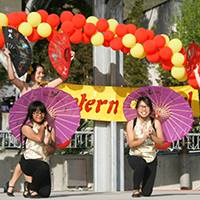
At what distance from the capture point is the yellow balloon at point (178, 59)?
8.44m

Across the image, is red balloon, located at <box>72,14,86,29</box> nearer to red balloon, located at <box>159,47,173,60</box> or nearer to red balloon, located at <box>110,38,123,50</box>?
red balloon, located at <box>110,38,123,50</box>

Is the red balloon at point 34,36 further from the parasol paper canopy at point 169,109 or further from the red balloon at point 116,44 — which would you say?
the parasol paper canopy at point 169,109

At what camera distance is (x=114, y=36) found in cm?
865

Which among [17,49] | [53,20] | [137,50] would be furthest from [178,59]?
[17,49]

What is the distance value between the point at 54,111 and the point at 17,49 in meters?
1.15

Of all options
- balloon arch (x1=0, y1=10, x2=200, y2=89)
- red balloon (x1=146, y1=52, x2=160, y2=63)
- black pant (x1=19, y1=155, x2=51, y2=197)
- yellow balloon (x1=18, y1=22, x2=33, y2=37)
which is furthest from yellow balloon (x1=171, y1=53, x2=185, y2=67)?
black pant (x1=19, y1=155, x2=51, y2=197)

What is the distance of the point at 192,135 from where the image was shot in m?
11.8

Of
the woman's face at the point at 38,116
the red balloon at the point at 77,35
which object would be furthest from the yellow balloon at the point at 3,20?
the woman's face at the point at 38,116

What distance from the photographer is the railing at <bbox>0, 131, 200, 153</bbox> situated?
10648mm

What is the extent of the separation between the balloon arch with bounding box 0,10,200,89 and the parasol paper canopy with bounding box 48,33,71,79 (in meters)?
0.11

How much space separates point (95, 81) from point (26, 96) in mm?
2318

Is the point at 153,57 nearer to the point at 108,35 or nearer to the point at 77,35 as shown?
the point at 108,35

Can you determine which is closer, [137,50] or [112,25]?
[137,50]

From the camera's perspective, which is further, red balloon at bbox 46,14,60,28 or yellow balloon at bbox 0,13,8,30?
red balloon at bbox 46,14,60,28
